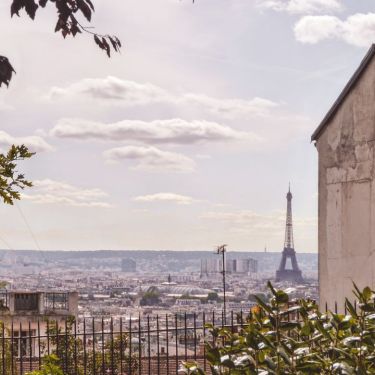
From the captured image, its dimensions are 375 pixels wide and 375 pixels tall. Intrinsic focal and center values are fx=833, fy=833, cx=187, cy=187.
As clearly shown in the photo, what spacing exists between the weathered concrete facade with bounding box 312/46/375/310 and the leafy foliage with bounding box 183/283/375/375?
8.72 metres

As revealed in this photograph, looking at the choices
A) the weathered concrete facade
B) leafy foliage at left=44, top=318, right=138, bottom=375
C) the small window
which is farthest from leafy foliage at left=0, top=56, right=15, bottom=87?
the small window

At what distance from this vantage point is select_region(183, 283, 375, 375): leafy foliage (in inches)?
154

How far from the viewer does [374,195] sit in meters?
12.8

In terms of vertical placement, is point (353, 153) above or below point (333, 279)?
above

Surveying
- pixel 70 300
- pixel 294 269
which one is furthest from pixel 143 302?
pixel 70 300

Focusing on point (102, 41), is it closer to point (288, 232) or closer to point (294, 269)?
point (288, 232)

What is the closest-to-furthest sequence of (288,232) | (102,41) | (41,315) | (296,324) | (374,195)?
(296,324) < (102,41) < (374,195) < (41,315) < (288,232)

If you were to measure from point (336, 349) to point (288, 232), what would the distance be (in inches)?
5009

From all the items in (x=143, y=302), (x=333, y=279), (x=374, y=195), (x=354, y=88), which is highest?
(x=354, y=88)

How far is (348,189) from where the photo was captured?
1347 centimetres

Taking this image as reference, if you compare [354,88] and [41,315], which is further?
[41,315]

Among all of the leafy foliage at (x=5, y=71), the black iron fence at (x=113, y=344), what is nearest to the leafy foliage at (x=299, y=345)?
the black iron fence at (x=113, y=344)

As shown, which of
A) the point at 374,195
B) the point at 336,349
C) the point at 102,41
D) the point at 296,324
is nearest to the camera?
the point at 336,349

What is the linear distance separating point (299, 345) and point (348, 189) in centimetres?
956
